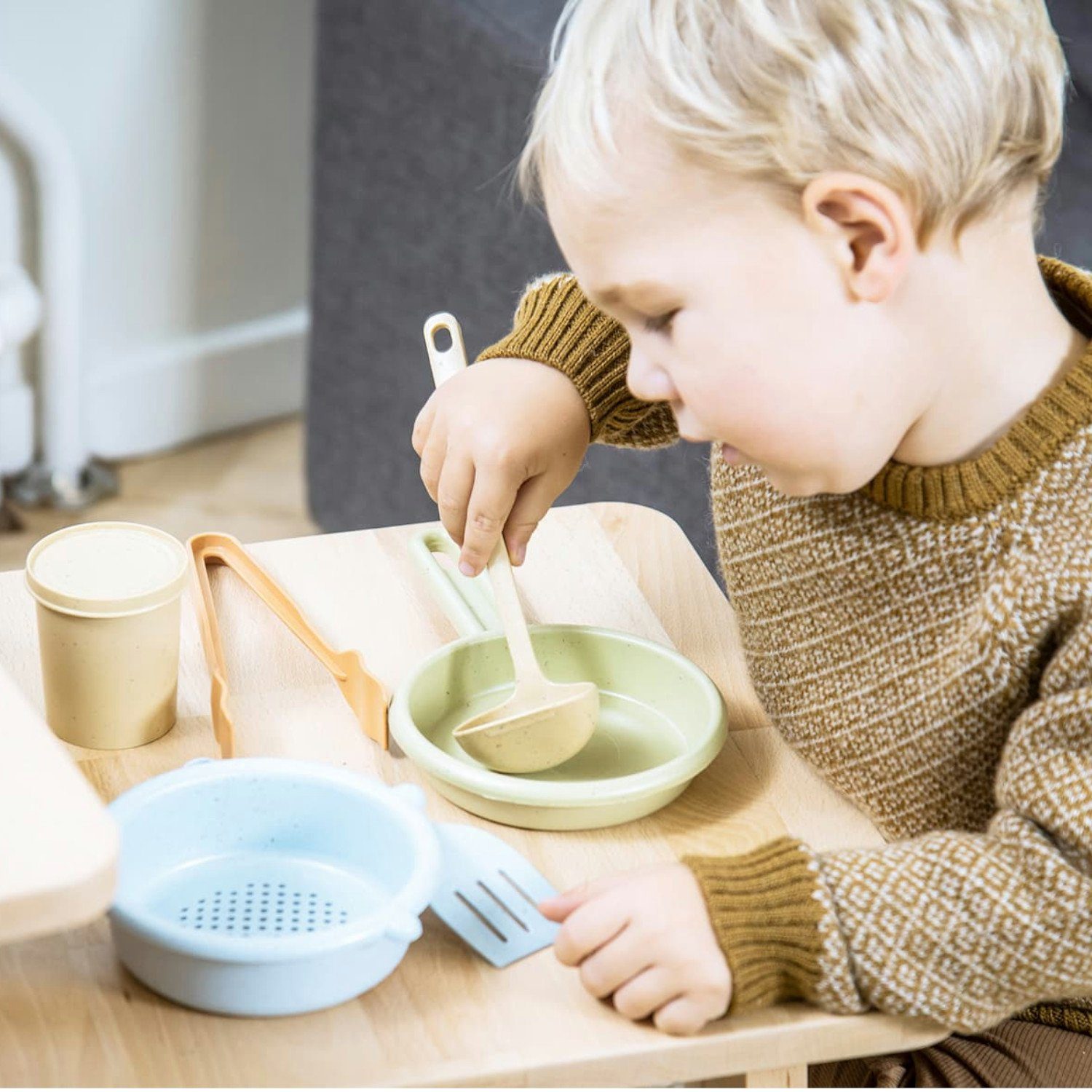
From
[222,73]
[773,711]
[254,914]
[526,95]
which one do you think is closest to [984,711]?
[773,711]

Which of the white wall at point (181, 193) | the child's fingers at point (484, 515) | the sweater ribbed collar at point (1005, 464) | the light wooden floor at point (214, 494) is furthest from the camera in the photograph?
the light wooden floor at point (214, 494)

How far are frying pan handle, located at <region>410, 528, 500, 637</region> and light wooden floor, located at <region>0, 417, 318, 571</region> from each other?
45.3 inches

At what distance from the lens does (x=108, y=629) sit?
785 mm

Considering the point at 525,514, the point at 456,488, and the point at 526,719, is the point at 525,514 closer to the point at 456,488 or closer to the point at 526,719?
the point at 456,488

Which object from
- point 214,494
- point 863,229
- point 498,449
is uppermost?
point 863,229

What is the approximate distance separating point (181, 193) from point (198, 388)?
291 millimetres

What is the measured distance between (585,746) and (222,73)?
1556 mm

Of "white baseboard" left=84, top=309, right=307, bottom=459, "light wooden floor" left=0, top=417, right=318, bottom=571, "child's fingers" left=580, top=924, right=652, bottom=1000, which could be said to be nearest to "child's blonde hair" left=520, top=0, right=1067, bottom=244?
"child's fingers" left=580, top=924, right=652, bottom=1000

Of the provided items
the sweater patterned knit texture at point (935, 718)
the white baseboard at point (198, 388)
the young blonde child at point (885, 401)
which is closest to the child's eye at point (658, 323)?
the young blonde child at point (885, 401)

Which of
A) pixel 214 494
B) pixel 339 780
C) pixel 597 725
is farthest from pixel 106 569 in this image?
pixel 214 494

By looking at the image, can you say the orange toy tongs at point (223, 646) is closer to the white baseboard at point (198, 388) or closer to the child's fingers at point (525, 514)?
the child's fingers at point (525, 514)

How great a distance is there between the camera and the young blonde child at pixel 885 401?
680 millimetres

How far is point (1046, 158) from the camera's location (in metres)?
0.74

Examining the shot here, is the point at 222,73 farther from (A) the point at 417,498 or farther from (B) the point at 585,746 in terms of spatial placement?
(B) the point at 585,746
